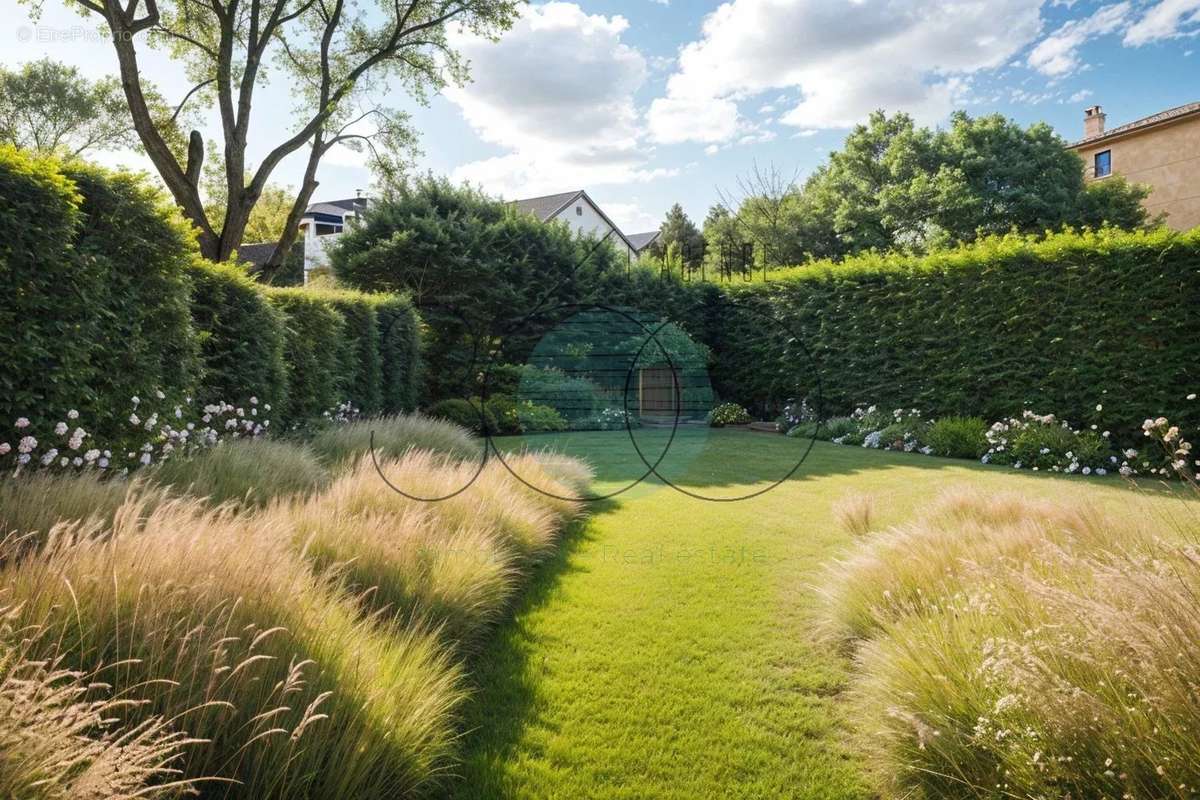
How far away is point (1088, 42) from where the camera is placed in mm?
11953

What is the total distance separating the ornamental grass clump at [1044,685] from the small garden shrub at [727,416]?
11214 millimetres

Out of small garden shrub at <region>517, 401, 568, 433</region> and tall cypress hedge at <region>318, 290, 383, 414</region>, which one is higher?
tall cypress hedge at <region>318, 290, 383, 414</region>

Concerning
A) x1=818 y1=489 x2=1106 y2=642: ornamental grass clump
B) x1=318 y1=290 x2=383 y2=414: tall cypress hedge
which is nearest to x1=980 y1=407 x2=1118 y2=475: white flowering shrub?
x1=818 y1=489 x2=1106 y2=642: ornamental grass clump

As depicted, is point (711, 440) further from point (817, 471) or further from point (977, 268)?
point (977, 268)

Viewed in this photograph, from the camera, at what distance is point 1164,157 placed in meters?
25.7

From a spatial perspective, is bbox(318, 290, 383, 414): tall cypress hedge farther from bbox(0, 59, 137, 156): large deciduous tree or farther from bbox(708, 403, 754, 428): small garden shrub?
bbox(0, 59, 137, 156): large deciduous tree

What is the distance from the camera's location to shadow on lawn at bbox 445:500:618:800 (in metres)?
2.19

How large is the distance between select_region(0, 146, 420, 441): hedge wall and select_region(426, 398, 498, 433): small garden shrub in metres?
4.49

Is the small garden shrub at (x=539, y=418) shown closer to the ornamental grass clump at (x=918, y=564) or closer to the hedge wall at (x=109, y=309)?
the hedge wall at (x=109, y=309)

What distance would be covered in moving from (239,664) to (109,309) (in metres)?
4.11

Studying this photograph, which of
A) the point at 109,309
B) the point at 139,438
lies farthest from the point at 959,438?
the point at 109,309

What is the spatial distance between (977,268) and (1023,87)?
5343 millimetres

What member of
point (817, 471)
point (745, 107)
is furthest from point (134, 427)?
point (817, 471)

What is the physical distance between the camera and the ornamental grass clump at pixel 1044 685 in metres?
1.73
